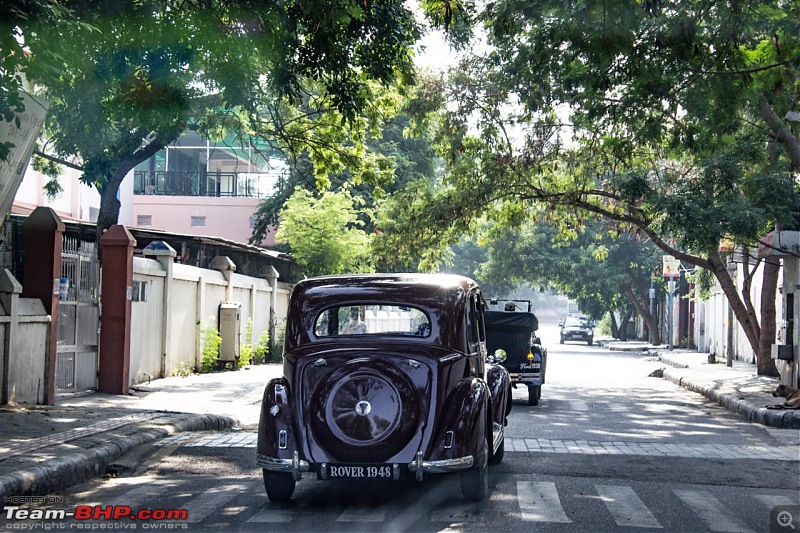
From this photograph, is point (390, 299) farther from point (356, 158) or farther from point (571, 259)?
point (571, 259)

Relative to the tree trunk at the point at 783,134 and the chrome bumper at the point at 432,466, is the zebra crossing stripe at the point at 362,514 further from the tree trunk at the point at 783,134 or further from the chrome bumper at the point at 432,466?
the tree trunk at the point at 783,134

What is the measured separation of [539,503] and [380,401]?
1.54 meters

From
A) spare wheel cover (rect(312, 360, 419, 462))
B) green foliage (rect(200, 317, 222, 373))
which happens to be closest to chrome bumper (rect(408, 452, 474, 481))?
spare wheel cover (rect(312, 360, 419, 462))

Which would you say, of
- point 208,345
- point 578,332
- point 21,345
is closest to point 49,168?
point 208,345

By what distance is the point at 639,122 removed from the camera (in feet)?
58.6

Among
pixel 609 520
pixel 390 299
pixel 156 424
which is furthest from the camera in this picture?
pixel 156 424

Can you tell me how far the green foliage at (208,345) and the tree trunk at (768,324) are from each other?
13318 millimetres

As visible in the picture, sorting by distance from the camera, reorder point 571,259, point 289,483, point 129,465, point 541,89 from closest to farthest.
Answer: point 289,483, point 129,465, point 541,89, point 571,259

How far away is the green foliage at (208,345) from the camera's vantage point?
2242cm

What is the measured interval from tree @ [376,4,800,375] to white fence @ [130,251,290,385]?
5866mm

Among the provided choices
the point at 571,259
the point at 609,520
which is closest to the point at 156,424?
the point at 609,520

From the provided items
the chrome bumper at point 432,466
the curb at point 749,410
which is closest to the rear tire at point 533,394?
the curb at point 749,410

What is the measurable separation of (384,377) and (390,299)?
1059mm

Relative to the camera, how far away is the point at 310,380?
8.23 m
